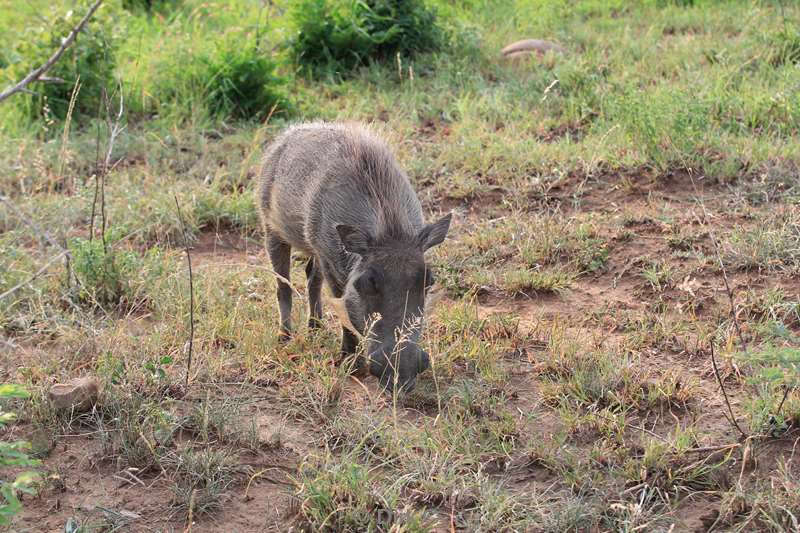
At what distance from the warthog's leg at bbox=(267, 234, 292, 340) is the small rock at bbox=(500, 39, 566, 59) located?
148 inches

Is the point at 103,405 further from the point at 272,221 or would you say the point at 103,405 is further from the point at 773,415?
the point at 773,415

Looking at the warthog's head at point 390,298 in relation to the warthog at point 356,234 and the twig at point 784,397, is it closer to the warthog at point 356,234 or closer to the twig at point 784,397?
the warthog at point 356,234

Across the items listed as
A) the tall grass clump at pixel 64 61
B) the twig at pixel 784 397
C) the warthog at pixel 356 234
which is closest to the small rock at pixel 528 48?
the tall grass clump at pixel 64 61

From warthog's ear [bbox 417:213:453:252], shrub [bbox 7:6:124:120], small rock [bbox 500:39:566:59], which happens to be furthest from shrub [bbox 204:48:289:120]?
warthog's ear [bbox 417:213:453:252]

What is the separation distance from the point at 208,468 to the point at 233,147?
13.0ft

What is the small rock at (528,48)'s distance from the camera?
26.5 ft

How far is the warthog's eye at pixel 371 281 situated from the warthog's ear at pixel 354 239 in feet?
0.39

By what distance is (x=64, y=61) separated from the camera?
7219 millimetres

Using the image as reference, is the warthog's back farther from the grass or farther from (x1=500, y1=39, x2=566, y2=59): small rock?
(x1=500, y1=39, x2=566, y2=59): small rock

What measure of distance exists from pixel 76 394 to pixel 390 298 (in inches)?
52.4

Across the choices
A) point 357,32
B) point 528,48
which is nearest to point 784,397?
point 528,48

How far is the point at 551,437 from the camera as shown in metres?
3.74

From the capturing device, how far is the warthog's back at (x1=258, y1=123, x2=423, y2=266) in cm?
428

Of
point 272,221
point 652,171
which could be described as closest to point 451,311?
point 272,221
